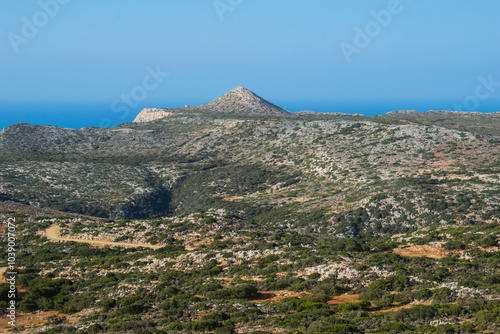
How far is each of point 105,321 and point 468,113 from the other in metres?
206

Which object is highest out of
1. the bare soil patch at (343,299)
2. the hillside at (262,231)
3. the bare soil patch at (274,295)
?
the hillside at (262,231)

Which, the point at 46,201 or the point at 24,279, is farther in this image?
the point at 46,201

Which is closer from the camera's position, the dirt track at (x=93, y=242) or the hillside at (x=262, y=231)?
the hillside at (x=262, y=231)

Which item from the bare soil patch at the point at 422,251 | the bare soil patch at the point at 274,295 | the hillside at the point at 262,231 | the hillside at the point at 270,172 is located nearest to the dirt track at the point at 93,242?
the hillside at the point at 262,231

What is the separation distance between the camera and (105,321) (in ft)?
87.3

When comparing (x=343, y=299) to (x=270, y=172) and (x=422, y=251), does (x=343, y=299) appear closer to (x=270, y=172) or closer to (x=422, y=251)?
(x=422, y=251)

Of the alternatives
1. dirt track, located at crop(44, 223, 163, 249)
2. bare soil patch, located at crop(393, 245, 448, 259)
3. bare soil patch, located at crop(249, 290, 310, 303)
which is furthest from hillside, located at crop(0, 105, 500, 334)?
Answer: dirt track, located at crop(44, 223, 163, 249)

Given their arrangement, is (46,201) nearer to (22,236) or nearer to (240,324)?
(22,236)

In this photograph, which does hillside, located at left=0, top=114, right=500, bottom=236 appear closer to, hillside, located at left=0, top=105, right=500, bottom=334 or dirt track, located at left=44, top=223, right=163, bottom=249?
hillside, located at left=0, top=105, right=500, bottom=334

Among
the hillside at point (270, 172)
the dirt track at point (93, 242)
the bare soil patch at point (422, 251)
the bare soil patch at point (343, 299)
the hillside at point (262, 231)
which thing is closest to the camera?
the hillside at point (262, 231)

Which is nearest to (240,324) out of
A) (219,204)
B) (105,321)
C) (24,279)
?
(105,321)

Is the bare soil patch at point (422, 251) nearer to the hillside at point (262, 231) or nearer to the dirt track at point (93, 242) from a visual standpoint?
the hillside at point (262, 231)

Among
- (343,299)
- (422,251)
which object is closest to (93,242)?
(343,299)

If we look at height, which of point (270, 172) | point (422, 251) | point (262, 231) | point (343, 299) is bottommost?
point (343, 299)
